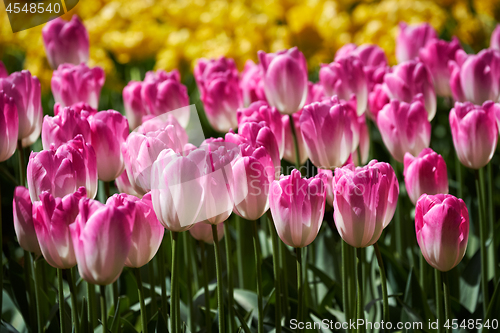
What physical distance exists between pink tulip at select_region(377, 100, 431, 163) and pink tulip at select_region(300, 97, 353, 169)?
0.20m

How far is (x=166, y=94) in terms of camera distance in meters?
1.66

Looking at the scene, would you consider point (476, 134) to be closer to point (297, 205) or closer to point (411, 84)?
point (411, 84)

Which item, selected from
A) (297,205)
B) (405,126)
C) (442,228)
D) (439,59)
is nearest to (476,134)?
(405,126)

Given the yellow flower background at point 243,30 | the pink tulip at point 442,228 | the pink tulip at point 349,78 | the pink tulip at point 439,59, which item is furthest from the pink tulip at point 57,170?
the yellow flower background at point 243,30

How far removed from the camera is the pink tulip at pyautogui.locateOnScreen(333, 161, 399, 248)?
36.1 inches

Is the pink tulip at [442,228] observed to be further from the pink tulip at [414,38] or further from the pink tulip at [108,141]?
the pink tulip at [414,38]

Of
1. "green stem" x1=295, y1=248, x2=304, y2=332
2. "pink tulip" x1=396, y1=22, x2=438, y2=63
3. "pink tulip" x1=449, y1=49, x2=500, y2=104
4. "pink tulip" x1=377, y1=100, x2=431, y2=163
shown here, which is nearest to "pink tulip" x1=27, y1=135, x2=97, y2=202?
"green stem" x1=295, y1=248, x2=304, y2=332

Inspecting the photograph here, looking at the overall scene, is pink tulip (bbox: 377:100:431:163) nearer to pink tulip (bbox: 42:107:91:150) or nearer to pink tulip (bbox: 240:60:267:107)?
pink tulip (bbox: 240:60:267:107)

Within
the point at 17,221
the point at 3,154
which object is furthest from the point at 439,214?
the point at 3,154

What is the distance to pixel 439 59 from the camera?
6.18 ft

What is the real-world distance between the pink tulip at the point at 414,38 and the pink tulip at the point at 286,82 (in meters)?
0.87

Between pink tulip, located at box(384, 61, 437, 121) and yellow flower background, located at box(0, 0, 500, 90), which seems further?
yellow flower background, located at box(0, 0, 500, 90)

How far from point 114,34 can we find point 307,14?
1370 millimetres

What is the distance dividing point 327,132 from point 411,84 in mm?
558
